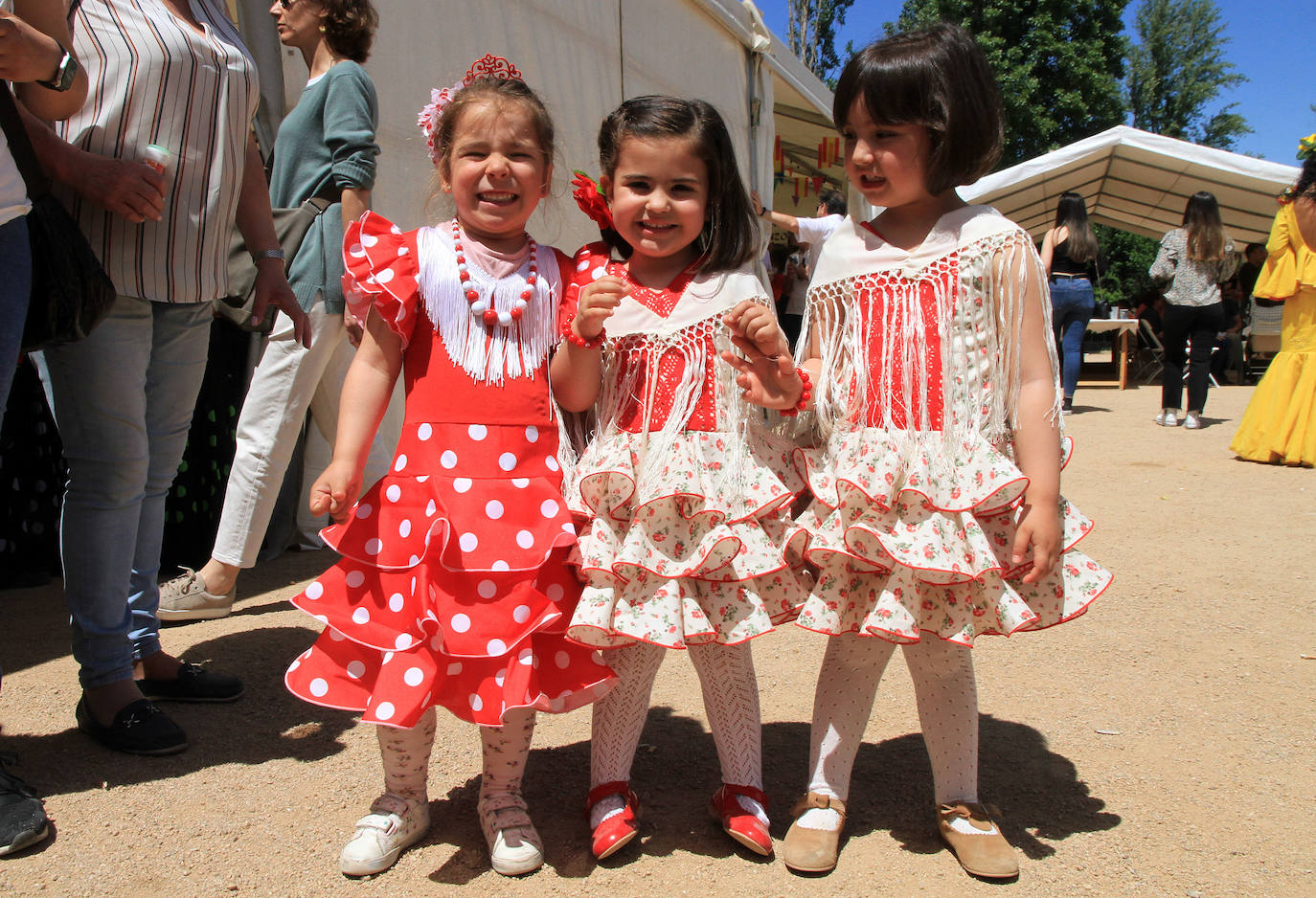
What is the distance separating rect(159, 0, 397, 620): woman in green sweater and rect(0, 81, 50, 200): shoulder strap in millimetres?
1175

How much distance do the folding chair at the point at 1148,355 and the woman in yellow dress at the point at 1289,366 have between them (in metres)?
7.32

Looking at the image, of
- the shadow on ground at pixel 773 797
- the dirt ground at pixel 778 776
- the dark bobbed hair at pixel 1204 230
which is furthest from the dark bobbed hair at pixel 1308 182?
the shadow on ground at pixel 773 797

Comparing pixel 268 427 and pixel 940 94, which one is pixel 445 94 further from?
pixel 268 427

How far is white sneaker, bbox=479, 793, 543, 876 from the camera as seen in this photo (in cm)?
174

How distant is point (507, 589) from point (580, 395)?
1.33ft

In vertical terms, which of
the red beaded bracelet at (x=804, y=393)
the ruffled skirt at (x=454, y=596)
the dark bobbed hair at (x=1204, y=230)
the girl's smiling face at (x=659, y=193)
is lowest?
the ruffled skirt at (x=454, y=596)

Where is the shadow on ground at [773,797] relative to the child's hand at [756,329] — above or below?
below

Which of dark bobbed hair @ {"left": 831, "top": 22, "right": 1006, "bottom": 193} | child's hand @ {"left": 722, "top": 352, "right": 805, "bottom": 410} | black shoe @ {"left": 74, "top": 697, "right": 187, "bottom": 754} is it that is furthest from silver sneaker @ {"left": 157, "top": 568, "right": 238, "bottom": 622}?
dark bobbed hair @ {"left": 831, "top": 22, "right": 1006, "bottom": 193}

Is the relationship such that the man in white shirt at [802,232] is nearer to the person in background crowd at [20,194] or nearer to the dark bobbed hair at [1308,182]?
the dark bobbed hair at [1308,182]

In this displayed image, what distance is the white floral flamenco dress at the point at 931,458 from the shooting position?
1.71 metres

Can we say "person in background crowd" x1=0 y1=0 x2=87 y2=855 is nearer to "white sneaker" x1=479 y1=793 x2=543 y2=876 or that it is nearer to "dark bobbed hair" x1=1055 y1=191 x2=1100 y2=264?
"white sneaker" x1=479 y1=793 x2=543 y2=876

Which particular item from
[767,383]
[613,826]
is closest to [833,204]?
[767,383]

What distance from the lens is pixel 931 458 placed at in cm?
176

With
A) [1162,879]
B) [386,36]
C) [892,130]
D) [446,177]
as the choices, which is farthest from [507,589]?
[386,36]
